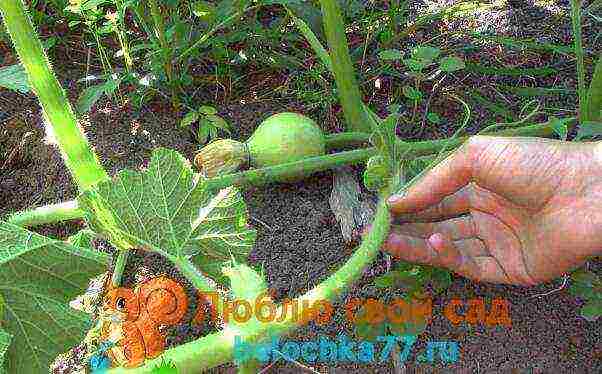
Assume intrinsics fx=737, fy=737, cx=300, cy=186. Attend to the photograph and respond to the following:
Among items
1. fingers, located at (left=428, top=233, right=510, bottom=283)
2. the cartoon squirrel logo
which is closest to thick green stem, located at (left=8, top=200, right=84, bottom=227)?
the cartoon squirrel logo

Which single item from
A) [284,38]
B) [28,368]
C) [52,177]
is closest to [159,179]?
[28,368]

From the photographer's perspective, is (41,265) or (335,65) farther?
(335,65)

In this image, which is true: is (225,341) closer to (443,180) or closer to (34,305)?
(34,305)

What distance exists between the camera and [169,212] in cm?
123

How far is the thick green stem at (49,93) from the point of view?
4.50ft

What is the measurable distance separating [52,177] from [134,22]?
0.57 m

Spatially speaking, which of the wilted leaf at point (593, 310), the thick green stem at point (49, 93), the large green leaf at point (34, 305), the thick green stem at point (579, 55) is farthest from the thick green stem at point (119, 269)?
the thick green stem at point (579, 55)

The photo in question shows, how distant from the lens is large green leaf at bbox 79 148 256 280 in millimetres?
1216

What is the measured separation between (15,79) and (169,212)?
0.46 m

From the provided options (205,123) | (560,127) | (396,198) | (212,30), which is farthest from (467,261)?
(212,30)

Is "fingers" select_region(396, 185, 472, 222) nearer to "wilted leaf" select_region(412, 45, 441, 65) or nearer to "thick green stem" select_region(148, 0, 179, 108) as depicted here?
"wilted leaf" select_region(412, 45, 441, 65)

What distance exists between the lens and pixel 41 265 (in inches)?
46.6

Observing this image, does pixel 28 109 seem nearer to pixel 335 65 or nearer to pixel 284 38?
pixel 284 38

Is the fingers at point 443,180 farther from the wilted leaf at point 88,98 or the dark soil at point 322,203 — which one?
the wilted leaf at point 88,98
